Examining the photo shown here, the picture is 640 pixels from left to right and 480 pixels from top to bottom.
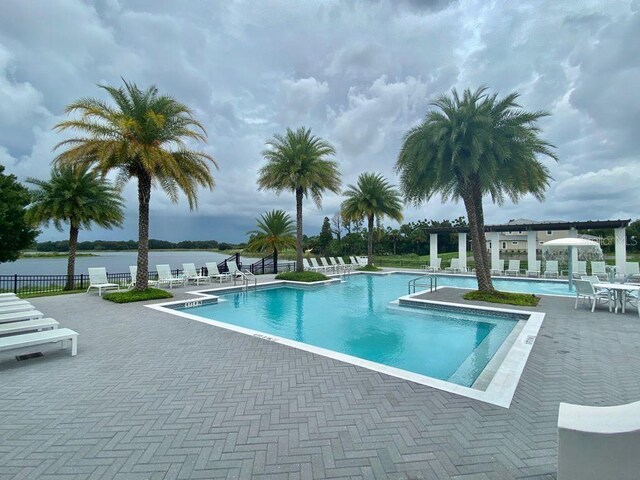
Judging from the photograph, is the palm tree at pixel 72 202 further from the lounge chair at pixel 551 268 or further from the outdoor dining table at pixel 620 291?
the lounge chair at pixel 551 268

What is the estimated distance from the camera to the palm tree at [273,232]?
71.6 ft

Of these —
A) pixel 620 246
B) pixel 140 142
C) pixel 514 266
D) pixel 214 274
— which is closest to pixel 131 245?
pixel 214 274

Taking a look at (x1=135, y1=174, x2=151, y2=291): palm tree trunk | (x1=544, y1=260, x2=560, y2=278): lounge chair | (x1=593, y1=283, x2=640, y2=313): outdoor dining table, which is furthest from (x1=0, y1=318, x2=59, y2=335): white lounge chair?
(x1=544, y1=260, x2=560, y2=278): lounge chair

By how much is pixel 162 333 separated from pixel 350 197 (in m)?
19.8

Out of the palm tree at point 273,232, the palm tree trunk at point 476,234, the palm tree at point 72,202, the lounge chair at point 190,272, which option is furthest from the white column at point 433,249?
the palm tree at point 72,202

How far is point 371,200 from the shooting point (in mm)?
24203

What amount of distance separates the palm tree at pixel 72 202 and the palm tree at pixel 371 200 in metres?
15.7

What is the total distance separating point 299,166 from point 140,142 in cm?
790

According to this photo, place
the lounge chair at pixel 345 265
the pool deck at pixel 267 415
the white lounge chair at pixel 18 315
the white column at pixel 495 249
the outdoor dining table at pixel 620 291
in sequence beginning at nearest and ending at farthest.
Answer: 1. the pool deck at pixel 267 415
2. the white lounge chair at pixel 18 315
3. the outdoor dining table at pixel 620 291
4. the white column at pixel 495 249
5. the lounge chair at pixel 345 265

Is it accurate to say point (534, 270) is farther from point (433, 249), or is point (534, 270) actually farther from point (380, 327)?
point (380, 327)

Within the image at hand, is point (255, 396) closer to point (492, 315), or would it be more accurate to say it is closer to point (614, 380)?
point (614, 380)

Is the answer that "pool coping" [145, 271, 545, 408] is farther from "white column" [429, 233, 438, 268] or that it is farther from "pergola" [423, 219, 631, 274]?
"white column" [429, 233, 438, 268]

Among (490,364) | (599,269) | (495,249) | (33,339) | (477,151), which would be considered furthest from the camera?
(495,249)

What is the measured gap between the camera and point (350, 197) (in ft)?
81.8
